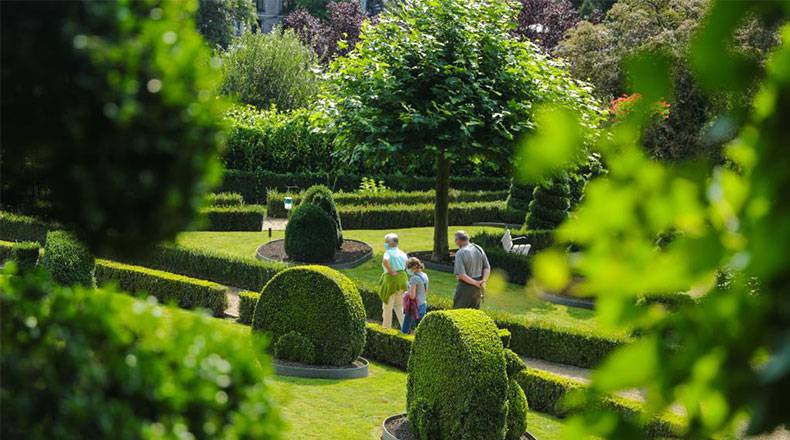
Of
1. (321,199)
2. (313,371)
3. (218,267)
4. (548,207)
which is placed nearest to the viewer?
(313,371)

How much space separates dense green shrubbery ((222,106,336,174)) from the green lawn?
5.69 metres

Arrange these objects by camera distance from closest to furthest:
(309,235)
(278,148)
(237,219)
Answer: (309,235), (237,219), (278,148)

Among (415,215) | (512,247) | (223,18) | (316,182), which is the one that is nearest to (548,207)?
(512,247)

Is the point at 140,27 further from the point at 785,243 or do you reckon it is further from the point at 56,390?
the point at 785,243

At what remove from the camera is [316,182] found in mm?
30797

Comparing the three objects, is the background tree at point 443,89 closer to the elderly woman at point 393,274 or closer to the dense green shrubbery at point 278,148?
the elderly woman at point 393,274

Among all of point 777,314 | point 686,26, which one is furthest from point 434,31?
point 777,314

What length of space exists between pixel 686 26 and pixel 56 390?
32.0 metres

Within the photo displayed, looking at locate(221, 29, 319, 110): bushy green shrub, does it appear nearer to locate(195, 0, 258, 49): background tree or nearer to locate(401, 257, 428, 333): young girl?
locate(195, 0, 258, 49): background tree

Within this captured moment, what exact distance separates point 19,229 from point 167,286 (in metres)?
5.89

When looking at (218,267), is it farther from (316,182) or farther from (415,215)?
(316,182)

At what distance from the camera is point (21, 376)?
277cm

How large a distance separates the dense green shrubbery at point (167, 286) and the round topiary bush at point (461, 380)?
6881mm

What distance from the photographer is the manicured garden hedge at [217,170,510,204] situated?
1177 inches
